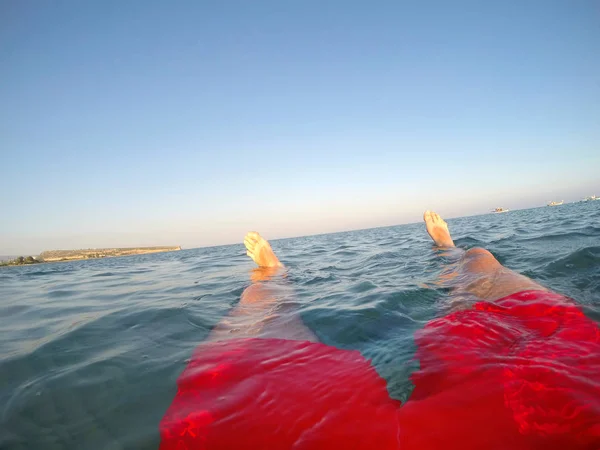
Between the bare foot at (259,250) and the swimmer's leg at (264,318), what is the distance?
988 millimetres

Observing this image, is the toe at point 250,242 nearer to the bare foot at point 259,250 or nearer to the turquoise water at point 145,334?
the bare foot at point 259,250

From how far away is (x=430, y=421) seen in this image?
1045 millimetres

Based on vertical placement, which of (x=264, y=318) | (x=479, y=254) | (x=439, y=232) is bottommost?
(x=264, y=318)

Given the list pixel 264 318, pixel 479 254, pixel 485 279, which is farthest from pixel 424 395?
pixel 479 254

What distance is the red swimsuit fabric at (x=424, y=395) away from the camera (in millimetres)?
971

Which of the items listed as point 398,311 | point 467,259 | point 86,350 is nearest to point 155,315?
point 86,350

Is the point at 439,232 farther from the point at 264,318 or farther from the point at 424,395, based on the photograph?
the point at 424,395

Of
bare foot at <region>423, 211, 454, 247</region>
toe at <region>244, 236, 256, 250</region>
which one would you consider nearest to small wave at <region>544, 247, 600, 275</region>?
bare foot at <region>423, 211, 454, 247</region>

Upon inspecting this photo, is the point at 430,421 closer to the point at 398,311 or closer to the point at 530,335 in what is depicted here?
the point at 530,335

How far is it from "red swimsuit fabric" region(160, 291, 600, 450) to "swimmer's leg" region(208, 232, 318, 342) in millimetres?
367

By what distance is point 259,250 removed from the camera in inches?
221

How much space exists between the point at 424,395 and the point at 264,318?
1735mm

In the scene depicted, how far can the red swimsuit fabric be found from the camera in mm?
971

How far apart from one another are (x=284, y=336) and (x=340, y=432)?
3.76 feet
